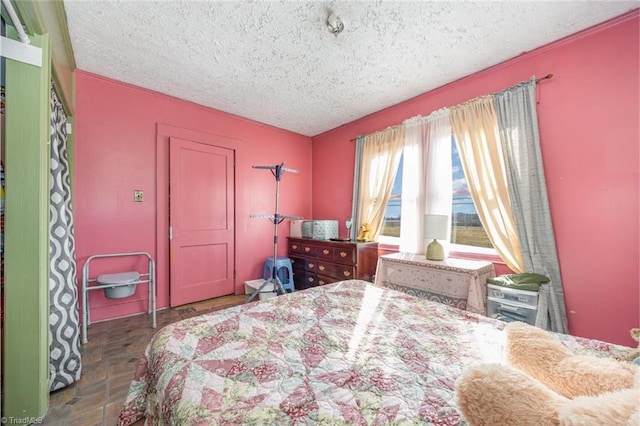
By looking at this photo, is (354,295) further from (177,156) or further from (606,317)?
(177,156)

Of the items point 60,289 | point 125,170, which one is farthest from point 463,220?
point 125,170

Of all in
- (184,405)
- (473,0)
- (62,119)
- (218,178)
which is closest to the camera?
(184,405)

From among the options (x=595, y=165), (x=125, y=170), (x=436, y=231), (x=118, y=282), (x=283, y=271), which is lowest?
(x=283, y=271)

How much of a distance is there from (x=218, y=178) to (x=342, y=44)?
230 cm

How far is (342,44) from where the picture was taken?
2.07 metres

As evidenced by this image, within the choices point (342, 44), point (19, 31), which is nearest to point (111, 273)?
point (19, 31)

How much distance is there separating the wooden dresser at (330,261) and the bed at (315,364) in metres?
1.59

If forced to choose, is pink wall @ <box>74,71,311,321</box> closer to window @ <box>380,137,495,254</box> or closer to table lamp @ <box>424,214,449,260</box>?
table lamp @ <box>424,214,449,260</box>

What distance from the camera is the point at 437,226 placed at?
2428mm

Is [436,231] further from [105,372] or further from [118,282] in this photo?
[118,282]

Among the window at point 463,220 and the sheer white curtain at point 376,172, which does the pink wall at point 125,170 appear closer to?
the sheer white curtain at point 376,172

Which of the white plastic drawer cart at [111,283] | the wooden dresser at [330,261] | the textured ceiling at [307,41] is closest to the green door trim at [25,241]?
the textured ceiling at [307,41]

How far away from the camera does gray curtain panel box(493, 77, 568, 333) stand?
1978 millimetres

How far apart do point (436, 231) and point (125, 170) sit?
3.47 meters
